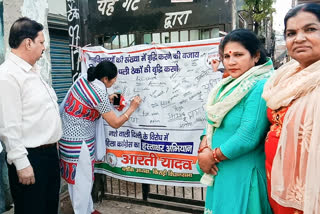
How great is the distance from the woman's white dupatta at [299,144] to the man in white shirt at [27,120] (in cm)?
176

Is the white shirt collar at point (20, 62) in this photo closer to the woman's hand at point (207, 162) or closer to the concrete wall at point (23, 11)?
the concrete wall at point (23, 11)

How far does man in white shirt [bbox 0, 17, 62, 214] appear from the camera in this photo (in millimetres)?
2104

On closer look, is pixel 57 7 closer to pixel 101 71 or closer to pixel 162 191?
pixel 101 71

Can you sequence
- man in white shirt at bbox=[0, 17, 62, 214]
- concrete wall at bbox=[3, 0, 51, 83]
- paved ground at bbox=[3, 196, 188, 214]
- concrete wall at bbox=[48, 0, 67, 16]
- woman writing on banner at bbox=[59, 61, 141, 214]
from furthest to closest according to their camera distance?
concrete wall at bbox=[48, 0, 67, 16] < paved ground at bbox=[3, 196, 188, 214] < concrete wall at bbox=[3, 0, 51, 83] < woman writing on banner at bbox=[59, 61, 141, 214] < man in white shirt at bbox=[0, 17, 62, 214]

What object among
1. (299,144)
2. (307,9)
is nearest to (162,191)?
(299,144)

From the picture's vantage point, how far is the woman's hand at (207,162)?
1847 millimetres

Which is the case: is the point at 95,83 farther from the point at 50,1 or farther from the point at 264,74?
the point at 50,1

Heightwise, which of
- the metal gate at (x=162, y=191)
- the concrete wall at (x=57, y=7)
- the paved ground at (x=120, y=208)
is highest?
the concrete wall at (x=57, y=7)

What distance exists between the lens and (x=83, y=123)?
278cm

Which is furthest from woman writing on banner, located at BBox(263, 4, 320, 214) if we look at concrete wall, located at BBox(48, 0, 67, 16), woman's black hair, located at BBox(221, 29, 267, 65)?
concrete wall, located at BBox(48, 0, 67, 16)

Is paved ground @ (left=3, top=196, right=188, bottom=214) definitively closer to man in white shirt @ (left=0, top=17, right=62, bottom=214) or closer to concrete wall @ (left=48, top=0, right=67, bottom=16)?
man in white shirt @ (left=0, top=17, right=62, bottom=214)

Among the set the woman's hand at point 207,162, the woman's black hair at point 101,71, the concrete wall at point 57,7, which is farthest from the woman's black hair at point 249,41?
the concrete wall at point 57,7
